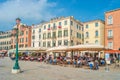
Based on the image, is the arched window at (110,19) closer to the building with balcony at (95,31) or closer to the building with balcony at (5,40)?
the building with balcony at (95,31)

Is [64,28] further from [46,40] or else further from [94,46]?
[94,46]

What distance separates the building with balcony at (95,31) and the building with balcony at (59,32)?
3230mm

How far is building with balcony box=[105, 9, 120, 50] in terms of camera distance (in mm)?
41438

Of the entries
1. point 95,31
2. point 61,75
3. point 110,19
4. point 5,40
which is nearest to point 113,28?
point 110,19

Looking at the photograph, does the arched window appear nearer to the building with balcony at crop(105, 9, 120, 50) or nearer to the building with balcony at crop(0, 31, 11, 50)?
the building with balcony at crop(105, 9, 120, 50)

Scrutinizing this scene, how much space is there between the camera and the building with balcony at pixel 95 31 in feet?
167

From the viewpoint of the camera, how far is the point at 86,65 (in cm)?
2380

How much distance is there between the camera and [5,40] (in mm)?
85625

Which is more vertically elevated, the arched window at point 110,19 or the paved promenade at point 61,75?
the arched window at point 110,19

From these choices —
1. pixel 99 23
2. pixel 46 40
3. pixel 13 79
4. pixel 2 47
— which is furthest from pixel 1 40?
pixel 13 79

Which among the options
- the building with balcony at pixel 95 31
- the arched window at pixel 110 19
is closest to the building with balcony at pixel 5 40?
the building with balcony at pixel 95 31

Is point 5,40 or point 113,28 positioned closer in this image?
point 113,28

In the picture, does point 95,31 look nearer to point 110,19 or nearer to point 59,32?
point 110,19

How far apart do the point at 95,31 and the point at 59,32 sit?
10.7m
